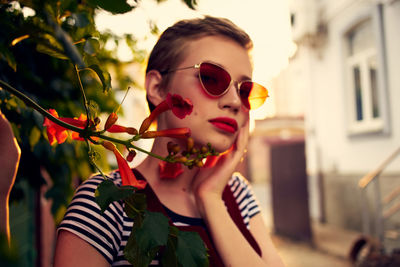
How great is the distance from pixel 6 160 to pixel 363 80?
9.30 metres

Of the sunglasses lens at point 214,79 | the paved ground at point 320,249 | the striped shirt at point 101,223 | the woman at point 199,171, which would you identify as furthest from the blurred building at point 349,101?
the striped shirt at point 101,223

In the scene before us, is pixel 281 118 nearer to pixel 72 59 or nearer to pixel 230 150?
pixel 230 150

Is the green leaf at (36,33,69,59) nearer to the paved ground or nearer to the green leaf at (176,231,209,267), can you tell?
the green leaf at (176,231,209,267)

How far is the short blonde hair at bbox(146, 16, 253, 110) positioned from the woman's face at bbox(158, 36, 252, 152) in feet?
0.09

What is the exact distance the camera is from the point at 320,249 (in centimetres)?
769

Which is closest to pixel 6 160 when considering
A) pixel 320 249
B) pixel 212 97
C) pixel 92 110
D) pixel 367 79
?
pixel 92 110

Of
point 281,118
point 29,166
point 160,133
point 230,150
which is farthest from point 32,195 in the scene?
point 281,118

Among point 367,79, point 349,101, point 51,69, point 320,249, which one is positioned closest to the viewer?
point 51,69

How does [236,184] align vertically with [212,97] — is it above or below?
below

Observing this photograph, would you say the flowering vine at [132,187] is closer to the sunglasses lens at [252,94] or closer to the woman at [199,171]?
the woman at [199,171]

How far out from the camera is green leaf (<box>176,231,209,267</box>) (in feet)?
2.19

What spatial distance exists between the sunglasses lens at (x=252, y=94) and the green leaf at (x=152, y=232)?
29.3 inches

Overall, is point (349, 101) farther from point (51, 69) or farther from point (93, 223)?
point (93, 223)

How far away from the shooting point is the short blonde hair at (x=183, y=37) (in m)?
1.34
